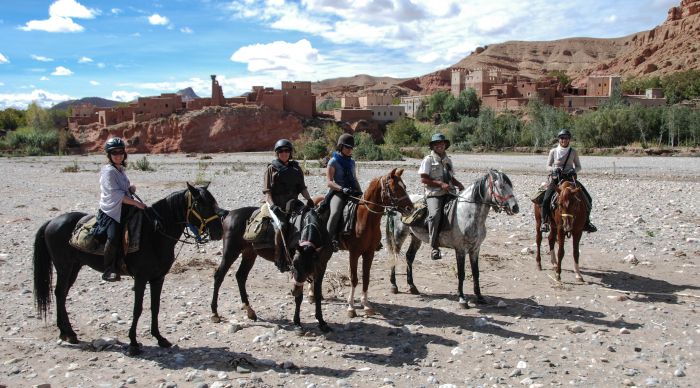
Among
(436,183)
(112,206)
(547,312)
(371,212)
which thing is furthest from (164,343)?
(547,312)

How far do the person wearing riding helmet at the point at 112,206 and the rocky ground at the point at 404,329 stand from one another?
123 cm

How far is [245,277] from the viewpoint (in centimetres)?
862

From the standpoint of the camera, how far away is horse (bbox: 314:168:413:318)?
26.9 feet

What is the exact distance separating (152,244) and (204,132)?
73582mm

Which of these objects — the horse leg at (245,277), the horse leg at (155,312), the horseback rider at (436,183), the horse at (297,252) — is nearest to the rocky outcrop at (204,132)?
the horseback rider at (436,183)

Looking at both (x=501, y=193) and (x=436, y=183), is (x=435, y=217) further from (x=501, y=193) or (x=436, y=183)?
(x=501, y=193)

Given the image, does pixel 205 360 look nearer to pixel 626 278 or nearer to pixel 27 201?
pixel 626 278

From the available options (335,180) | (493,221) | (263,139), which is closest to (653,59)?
(263,139)

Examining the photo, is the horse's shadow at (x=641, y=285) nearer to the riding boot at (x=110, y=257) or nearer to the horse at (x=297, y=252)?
the horse at (x=297, y=252)

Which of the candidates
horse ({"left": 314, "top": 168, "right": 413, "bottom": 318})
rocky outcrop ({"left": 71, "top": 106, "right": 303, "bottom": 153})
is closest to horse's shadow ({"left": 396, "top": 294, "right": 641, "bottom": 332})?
horse ({"left": 314, "top": 168, "right": 413, "bottom": 318})

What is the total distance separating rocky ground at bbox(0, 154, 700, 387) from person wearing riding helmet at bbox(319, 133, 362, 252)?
1417 millimetres

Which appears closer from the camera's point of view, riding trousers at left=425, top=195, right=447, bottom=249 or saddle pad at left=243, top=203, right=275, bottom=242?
saddle pad at left=243, top=203, right=275, bottom=242

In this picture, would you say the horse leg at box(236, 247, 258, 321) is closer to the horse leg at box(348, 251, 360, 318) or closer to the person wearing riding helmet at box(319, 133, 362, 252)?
the person wearing riding helmet at box(319, 133, 362, 252)

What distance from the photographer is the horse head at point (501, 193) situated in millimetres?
8656
